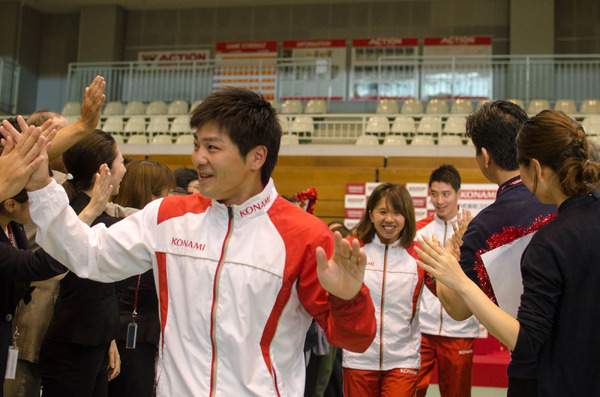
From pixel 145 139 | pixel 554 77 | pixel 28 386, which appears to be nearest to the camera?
pixel 28 386

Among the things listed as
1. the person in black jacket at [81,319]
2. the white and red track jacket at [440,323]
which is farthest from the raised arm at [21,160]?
the white and red track jacket at [440,323]

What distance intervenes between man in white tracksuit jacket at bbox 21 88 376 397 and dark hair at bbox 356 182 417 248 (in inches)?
75.5

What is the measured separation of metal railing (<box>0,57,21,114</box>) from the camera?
1283cm

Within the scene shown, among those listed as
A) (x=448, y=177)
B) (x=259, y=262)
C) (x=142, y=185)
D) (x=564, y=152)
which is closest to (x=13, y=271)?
(x=259, y=262)

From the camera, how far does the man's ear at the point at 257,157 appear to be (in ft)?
5.51

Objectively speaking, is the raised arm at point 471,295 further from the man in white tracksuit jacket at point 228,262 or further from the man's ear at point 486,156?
the man's ear at point 486,156

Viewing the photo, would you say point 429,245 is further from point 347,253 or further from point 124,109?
point 124,109

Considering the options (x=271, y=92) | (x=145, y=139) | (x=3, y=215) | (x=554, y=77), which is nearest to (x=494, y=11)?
(x=554, y=77)

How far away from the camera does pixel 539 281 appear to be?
5.26 feet

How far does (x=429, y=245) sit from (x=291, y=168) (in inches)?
288

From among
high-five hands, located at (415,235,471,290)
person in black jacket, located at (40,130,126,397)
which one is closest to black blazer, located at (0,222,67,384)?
person in black jacket, located at (40,130,126,397)

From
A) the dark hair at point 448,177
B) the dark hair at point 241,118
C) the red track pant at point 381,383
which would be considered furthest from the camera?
the dark hair at point 448,177

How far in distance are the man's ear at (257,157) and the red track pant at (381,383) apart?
2.03m

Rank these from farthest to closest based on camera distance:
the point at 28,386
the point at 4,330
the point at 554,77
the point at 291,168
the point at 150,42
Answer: the point at 150,42 < the point at 554,77 < the point at 291,168 < the point at 28,386 < the point at 4,330
